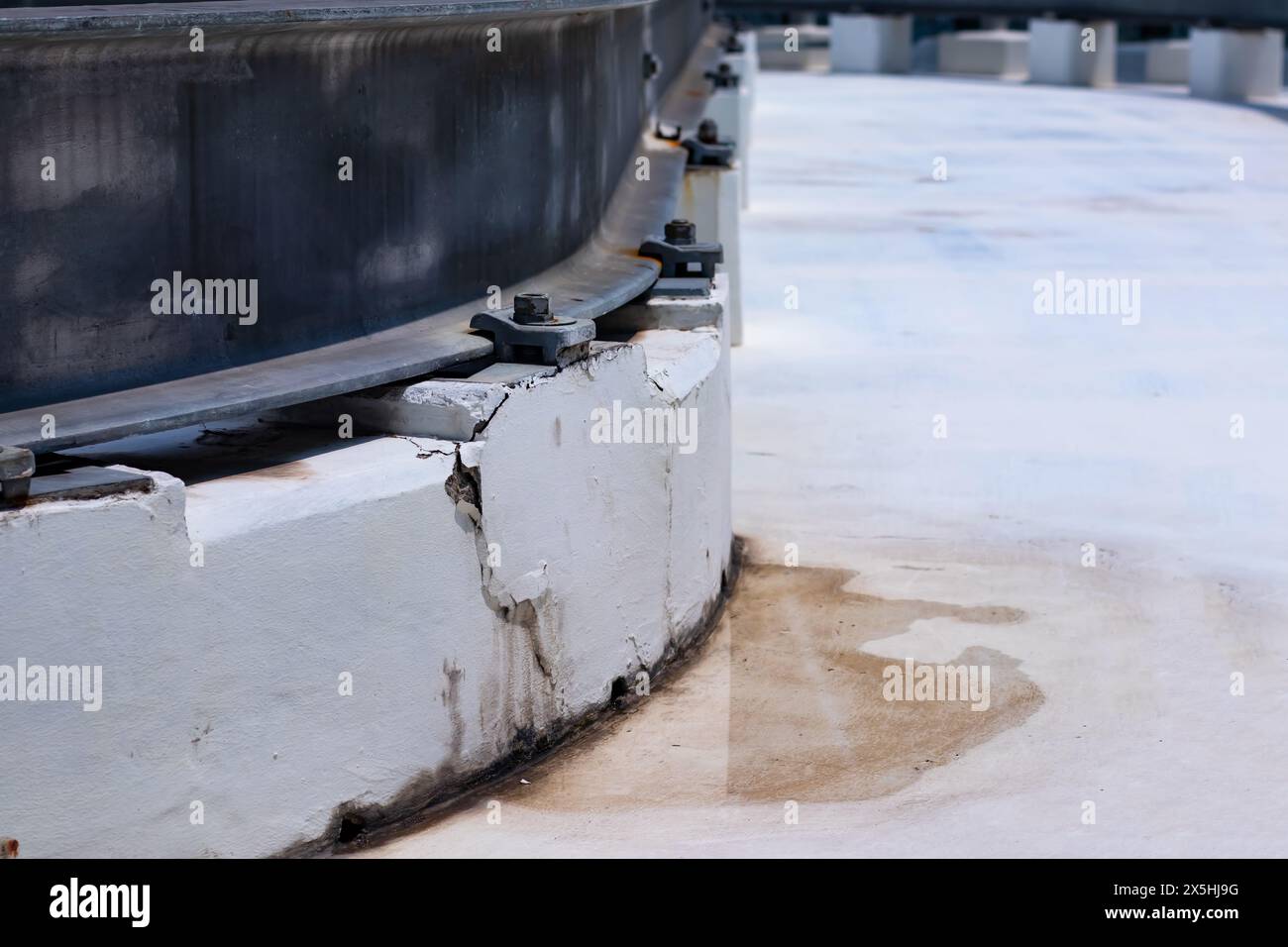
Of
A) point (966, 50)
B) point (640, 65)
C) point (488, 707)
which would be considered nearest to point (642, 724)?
point (488, 707)

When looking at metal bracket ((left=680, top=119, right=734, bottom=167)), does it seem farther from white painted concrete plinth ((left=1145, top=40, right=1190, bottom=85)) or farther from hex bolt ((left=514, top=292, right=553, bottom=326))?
white painted concrete plinth ((left=1145, top=40, right=1190, bottom=85))

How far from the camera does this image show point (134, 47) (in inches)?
124

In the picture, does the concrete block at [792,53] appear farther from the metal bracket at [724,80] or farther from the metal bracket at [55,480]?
the metal bracket at [55,480]

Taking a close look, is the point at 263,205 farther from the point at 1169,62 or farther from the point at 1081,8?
the point at 1169,62

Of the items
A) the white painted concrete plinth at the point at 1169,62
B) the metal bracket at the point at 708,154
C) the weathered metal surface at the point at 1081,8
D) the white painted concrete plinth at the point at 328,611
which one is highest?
the weathered metal surface at the point at 1081,8

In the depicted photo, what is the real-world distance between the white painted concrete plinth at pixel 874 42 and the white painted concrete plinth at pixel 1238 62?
5900 mm

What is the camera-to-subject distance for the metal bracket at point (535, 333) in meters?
3.80

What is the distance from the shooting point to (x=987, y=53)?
2869 centimetres

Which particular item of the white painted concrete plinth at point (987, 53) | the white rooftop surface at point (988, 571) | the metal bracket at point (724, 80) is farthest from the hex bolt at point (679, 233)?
the white painted concrete plinth at point (987, 53)

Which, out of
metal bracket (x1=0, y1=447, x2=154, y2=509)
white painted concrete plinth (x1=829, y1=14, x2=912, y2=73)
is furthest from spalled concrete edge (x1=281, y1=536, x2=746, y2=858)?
white painted concrete plinth (x1=829, y1=14, x2=912, y2=73)

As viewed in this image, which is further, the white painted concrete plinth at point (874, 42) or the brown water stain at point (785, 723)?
the white painted concrete plinth at point (874, 42)

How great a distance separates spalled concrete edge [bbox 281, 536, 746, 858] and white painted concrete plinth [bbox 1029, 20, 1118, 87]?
22.0 meters

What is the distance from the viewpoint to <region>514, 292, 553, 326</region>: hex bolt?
3.87 m
